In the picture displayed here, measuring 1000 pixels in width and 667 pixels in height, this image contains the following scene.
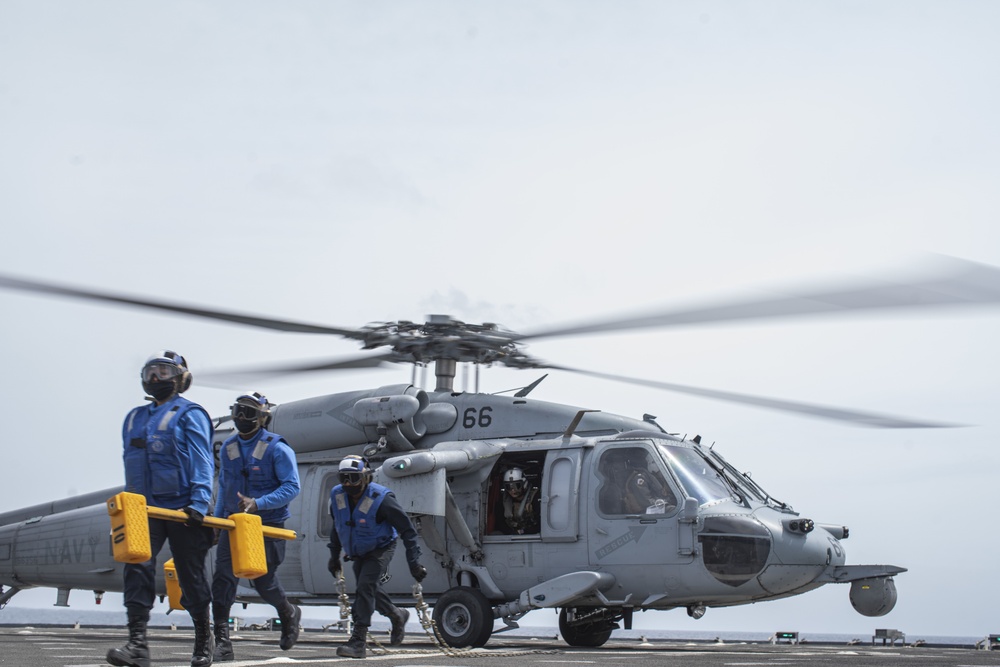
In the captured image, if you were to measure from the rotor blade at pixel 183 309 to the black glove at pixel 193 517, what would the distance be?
3.62 metres

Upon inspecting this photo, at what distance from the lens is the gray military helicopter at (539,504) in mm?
11828

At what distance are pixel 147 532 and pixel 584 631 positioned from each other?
Answer: 27.9 feet

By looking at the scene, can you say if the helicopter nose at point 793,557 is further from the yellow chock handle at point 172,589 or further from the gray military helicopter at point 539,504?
the yellow chock handle at point 172,589

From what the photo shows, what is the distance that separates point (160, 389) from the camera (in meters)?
6.69

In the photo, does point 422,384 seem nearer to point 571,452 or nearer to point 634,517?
point 571,452

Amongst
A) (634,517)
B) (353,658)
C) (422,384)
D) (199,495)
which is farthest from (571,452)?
(199,495)

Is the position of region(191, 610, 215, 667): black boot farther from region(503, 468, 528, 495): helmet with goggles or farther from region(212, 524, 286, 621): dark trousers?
region(503, 468, 528, 495): helmet with goggles

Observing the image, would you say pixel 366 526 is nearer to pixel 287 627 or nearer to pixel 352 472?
pixel 352 472

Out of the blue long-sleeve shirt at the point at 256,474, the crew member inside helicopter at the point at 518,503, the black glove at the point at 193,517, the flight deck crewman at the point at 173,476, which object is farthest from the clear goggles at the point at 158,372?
the crew member inside helicopter at the point at 518,503

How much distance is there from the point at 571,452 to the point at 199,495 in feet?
22.0

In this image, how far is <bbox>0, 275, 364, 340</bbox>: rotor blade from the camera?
30.0 feet

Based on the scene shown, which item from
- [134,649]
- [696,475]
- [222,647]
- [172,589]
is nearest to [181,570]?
[134,649]

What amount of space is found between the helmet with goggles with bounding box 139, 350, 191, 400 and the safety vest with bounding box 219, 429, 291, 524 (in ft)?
4.97

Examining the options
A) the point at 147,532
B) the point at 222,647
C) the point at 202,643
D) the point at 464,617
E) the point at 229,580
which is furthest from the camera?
the point at 464,617
